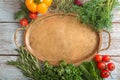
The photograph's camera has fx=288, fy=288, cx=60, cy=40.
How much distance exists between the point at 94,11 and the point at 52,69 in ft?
1.35

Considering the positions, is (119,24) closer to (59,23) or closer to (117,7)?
(117,7)

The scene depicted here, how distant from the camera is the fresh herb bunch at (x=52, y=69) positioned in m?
1.64

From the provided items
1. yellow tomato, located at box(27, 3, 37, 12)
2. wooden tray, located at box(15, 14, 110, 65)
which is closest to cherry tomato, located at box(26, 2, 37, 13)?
yellow tomato, located at box(27, 3, 37, 12)

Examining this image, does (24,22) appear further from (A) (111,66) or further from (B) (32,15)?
(A) (111,66)

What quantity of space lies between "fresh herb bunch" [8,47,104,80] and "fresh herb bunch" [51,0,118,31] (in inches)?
9.2

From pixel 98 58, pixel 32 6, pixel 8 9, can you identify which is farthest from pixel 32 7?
pixel 98 58

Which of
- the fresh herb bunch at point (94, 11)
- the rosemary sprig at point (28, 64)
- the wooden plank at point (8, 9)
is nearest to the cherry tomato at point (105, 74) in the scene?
the fresh herb bunch at point (94, 11)

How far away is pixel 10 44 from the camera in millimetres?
1764

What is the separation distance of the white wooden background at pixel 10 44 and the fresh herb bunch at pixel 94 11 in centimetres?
13

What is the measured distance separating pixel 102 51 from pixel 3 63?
61 centimetres

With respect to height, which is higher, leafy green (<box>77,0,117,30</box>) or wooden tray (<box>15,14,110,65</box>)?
leafy green (<box>77,0,117,30</box>)

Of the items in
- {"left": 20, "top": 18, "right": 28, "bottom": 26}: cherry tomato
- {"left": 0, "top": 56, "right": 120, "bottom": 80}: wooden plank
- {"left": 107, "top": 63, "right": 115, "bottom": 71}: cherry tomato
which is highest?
{"left": 20, "top": 18, "right": 28, "bottom": 26}: cherry tomato

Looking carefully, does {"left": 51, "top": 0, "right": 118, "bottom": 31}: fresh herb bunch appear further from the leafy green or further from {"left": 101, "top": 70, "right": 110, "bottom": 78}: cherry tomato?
{"left": 101, "top": 70, "right": 110, "bottom": 78}: cherry tomato

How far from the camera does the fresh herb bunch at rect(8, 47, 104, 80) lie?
1.64 meters
